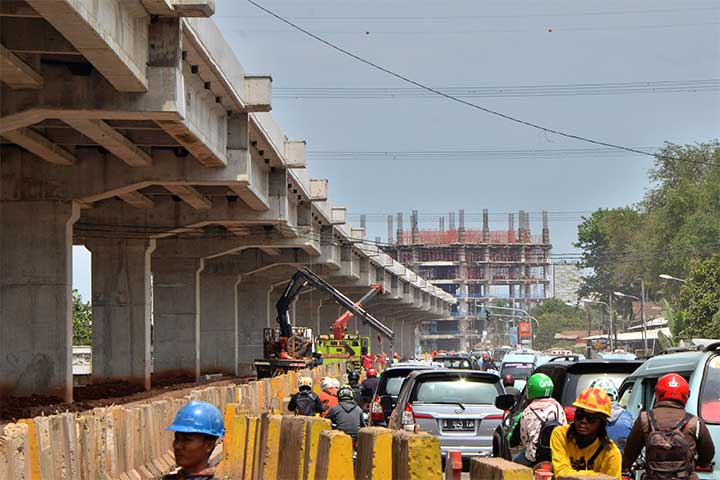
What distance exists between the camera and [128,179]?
37.8m

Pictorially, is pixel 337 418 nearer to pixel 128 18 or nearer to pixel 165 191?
pixel 128 18

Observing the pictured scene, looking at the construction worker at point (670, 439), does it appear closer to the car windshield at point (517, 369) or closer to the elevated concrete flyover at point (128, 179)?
the elevated concrete flyover at point (128, 179)

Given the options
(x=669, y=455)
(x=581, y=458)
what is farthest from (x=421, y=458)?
(x=669, y=455)

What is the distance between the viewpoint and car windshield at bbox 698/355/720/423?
11.6m

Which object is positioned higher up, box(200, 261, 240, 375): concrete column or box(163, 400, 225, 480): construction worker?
box(200, 261, 240, 375): concrete column

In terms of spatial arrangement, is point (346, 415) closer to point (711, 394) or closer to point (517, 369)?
point (711, 394)

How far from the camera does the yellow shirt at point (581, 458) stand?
8.72 meters

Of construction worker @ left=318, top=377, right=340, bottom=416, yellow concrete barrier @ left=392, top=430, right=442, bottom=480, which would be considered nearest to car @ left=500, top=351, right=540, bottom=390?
construction worker @ left=318, top=377, right=340, bottom=416

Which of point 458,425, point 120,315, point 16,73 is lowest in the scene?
point 458,425

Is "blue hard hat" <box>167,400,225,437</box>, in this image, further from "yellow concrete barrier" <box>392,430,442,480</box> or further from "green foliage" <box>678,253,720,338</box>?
"green foliage" <box>678,253,720,338</box>

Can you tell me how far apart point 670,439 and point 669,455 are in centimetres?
11

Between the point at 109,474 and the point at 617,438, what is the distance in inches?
235

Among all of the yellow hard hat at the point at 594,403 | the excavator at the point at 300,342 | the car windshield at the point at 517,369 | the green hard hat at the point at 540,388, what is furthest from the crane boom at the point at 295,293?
the yellow hard hat at the point at 594,403

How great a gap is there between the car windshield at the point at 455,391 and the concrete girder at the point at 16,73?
30.8ft
